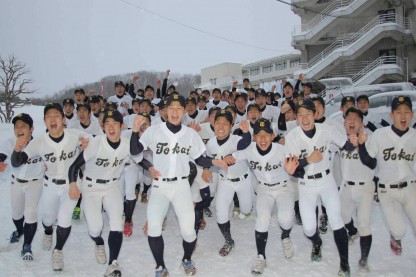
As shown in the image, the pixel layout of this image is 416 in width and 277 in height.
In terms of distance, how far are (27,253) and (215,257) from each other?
3069 mm

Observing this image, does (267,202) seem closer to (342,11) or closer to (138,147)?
(138,147)

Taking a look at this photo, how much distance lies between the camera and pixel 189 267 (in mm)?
4922

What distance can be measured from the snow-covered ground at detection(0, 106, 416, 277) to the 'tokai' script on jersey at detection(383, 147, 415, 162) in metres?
1.60

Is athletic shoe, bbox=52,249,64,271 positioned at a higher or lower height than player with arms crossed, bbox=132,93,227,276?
lower

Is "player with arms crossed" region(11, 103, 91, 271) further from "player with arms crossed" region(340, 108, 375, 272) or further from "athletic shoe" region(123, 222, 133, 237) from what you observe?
"player with arms crossed" region(340, 108, 375, 272)

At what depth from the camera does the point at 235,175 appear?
598 cm

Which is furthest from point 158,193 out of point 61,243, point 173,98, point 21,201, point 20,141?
point 21,201

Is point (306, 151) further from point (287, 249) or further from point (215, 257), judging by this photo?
point (215, 257)

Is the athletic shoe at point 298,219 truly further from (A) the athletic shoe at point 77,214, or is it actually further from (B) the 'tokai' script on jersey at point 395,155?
(A) the athletic shoe at point 77,214

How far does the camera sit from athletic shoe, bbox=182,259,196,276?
4.88 metres

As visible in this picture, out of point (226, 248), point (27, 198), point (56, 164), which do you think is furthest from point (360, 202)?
point (27, 198)

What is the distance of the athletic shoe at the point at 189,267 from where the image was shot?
4877mm

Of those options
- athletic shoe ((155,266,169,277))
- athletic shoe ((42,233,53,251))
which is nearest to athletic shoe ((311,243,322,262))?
athletic shoe ((155,266,169,277))

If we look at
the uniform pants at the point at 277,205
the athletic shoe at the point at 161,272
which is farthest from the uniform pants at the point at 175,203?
the uniform pants at the point at 277,205
